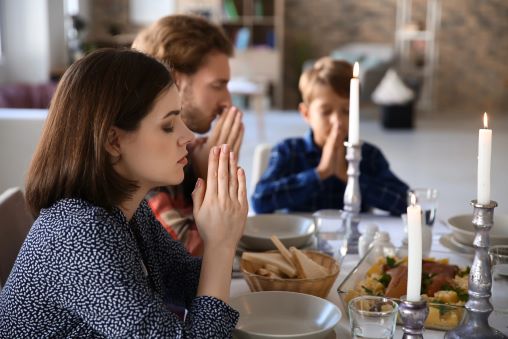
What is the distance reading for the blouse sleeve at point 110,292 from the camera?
3.68 feet

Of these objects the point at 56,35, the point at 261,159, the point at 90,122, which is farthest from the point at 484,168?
the point at 56,35

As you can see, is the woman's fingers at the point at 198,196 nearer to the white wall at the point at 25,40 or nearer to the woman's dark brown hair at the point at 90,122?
the woman's dark brown hair at the point at 90,122

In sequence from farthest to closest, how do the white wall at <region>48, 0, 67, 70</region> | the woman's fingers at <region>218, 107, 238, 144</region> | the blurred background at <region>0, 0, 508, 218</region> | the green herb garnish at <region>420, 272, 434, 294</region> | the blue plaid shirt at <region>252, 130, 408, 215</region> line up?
the white wall at <region>48, 0, 67, 70</region>, the blurred background at <region>0, 0, 508, 218</region>, the blue plaid shirt at <region>252, 130, 408, 215</region>, the woman's fingers at <region>218, 107, 238, 144</region>, the green herb garnish at <region>420, 272, 434, 294</region>

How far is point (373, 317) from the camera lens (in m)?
1.14

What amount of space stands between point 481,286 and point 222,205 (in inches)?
17.5

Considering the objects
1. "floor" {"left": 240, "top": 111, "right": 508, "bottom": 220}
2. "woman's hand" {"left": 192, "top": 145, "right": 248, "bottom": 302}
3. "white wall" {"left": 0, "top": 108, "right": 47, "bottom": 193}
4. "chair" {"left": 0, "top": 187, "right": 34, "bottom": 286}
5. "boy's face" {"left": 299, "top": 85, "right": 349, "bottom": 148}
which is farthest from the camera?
"floor" {"left": 240, "top": 111, "right": 508, "bottom": 220}

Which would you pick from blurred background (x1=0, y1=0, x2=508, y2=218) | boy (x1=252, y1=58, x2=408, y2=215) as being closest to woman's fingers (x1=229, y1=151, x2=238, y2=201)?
boy (x1=252, y1=58, x2=408, y2=215)

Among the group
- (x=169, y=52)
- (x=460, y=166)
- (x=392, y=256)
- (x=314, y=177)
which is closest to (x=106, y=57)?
(x=392, y=256)

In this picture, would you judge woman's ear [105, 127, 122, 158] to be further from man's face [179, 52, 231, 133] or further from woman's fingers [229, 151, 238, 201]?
man's face [179, 52, 231, 133]

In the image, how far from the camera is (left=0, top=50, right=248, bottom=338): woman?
1.14 metres

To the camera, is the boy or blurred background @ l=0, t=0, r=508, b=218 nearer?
the boy

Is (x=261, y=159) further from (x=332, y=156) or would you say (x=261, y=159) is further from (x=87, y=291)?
(x=87, y=291)

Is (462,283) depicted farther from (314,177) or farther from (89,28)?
(89,28)

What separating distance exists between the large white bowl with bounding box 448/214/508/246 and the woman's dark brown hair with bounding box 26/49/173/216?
2.88 feet
